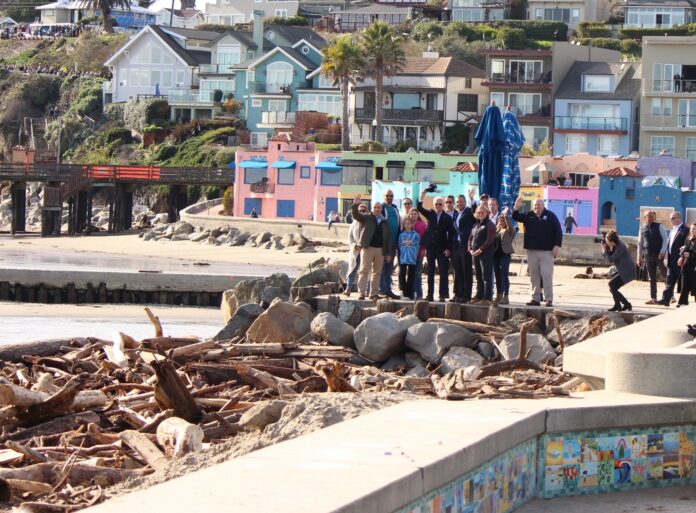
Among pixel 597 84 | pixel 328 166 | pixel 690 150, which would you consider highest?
pixel 597 84

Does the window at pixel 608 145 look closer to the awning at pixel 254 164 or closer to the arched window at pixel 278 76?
the awning at pixel 254 164

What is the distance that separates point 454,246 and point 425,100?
5770cm

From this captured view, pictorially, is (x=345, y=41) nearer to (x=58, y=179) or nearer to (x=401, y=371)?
(x=58, y=179)

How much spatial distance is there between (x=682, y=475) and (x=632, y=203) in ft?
129

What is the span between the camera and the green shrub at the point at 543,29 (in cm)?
9206

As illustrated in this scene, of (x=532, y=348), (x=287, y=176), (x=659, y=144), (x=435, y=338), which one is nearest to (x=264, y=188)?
(x=287, y=176)

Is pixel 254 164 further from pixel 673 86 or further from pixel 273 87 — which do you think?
pixel 273 87

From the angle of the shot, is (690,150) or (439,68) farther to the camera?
(439,68)

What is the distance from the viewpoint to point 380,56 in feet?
239

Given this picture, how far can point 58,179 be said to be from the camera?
6788 cm

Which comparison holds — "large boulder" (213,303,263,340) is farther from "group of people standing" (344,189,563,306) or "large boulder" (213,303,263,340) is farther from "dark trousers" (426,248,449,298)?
"dark trousers" (426,248,449,298)

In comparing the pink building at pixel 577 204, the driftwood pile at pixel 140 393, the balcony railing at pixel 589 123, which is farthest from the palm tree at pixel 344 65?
the driftwood pile at pixel 140 393

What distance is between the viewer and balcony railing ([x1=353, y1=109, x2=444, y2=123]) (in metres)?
75.4

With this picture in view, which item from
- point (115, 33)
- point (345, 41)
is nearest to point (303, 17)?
point (115, 33)
